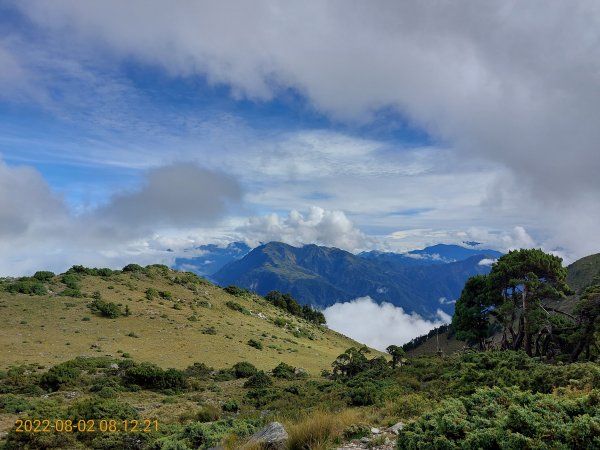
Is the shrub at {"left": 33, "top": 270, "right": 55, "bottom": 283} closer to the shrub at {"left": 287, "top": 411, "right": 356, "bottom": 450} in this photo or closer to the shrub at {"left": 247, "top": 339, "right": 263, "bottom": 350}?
the shrub at {"left": 247, "top": 339, "right": 263, "bottom": 350}

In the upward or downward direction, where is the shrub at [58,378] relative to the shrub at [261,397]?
upward

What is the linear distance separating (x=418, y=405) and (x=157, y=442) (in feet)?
29.0

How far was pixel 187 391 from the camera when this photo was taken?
26141mm

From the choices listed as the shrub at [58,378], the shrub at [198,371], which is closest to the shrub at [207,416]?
the shrub at [58,378]

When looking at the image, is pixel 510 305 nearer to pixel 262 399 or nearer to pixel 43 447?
pixel 262 399

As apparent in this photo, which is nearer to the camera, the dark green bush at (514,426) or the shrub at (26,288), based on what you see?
the dark green bush at (514,426)

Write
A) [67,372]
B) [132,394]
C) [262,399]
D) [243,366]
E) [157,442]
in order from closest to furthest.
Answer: [157,442], [262,399], [132,394], [67,372], [243,366]

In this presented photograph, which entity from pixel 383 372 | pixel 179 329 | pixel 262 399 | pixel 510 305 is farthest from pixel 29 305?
pixel 510 305

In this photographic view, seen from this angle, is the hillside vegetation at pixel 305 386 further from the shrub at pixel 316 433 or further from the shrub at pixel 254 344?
the shrub at pixel 254 344

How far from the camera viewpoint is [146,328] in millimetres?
45188

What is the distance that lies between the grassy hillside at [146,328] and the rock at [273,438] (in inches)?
1104

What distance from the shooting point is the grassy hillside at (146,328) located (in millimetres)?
35812

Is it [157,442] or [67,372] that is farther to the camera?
[67,372]

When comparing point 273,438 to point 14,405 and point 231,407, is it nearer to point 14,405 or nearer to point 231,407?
point 231,407
